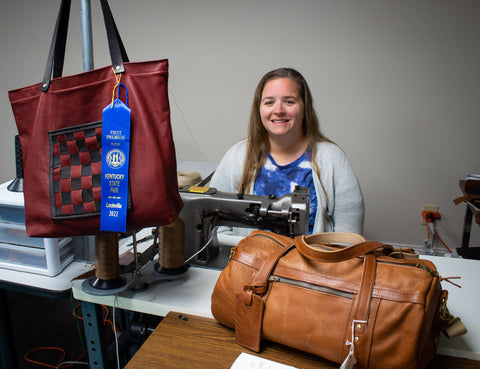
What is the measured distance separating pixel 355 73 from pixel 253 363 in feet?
7.71

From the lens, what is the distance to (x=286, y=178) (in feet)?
5.73

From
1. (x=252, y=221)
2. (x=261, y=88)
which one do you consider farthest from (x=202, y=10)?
(x=252, y=221)

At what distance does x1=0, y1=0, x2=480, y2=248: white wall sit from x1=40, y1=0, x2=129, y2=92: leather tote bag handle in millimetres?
2007

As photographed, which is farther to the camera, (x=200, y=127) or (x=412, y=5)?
(x=200, y=127)

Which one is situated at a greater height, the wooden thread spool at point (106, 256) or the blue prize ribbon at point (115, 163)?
the blue prize ribbon at point (115, 163)

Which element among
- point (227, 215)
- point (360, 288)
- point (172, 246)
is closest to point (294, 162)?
point (227, 215)

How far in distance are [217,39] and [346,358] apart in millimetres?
2582

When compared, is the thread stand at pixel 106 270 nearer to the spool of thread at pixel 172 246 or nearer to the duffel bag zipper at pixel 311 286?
the spool of thread at pixel 172 246

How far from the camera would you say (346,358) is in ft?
2.40

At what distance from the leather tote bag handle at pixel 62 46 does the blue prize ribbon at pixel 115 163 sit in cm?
7

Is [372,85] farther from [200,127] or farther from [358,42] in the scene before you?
[200,127]

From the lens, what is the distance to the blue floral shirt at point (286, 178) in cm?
172

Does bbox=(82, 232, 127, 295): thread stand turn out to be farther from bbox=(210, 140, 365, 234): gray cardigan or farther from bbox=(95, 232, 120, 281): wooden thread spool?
bbox=(210, 140, 365, 234): gray cardigan

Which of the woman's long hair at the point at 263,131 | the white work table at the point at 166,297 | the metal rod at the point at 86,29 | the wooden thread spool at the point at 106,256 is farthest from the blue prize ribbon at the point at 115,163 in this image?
the woman's long hair at the point at 263,131
